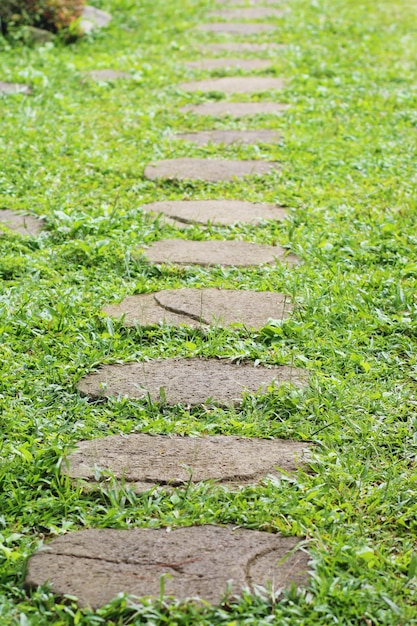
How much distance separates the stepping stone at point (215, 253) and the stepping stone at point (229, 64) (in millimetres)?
3178

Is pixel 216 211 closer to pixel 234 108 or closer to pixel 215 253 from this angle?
pixel 215 253

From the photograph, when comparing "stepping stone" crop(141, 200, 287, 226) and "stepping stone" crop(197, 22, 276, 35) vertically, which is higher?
"stepping stone" crop(197, 22, 276, 35)

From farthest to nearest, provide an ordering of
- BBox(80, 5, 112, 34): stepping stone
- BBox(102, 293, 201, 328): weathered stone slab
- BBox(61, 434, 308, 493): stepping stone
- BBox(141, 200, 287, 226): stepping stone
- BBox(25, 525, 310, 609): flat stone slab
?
1. BBox(80, 5, 112, 34): stepping stone
2. BBox(141, 200, 287, 226): stepping stone
3. BBox(102, 293, 201, 328): weathered stone slab
4. BBox(61, 434, 308, 493): stepping stone
5. BBox(25, 525, 310, 609): flat stone slab

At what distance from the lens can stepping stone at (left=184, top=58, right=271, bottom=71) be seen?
6582 millimetres

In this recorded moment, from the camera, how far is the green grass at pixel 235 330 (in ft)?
6.87

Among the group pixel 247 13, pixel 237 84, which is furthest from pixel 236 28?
pixel 237 84

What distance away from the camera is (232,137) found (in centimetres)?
511

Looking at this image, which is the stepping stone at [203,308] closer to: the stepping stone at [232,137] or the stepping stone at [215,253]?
the stepping stone at [215,253]

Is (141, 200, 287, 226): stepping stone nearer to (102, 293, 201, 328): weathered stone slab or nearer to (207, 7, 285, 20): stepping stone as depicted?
(102, 293, 201, 328): weathered stone slab

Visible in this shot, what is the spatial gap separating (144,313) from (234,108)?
2820 mm

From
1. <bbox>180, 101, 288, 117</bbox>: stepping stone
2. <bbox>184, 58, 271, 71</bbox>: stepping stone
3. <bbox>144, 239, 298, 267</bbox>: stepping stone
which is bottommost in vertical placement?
<bbox>144, 239, 298, 267</bbox>: stepping stone

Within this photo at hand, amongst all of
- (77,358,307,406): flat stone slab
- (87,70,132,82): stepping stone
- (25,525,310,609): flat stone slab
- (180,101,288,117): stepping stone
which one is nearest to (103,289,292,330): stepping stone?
(77,358,307,406): flat stone slab

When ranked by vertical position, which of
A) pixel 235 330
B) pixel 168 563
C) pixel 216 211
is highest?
pixel 216 211

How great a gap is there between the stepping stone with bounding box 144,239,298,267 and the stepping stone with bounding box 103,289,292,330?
10.4 inches
